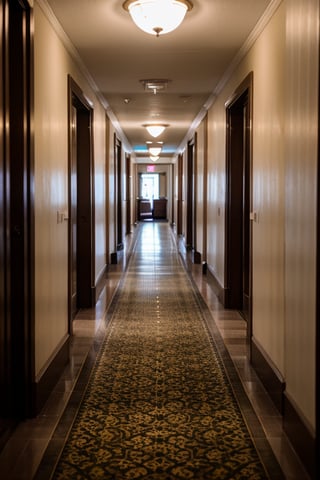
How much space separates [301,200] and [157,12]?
195cm

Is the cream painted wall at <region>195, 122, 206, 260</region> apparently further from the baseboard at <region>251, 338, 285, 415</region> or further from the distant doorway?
the distant doorway

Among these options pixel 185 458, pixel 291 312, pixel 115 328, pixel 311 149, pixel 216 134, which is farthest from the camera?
pixel 216 134

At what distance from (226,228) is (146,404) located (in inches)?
144

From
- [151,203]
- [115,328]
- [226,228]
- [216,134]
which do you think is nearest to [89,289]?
[115,328]

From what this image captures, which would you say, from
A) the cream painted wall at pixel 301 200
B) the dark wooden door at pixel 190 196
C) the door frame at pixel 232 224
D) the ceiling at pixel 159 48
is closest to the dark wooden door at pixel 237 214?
the door frame at pixel 232 224

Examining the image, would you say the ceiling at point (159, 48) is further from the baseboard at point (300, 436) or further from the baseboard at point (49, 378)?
the baseboard at point (300, 436)

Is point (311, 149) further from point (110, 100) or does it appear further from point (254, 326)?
point (110, 100)

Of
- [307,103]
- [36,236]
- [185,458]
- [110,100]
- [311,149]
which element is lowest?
[185,458]

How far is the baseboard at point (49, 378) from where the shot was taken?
3.92m

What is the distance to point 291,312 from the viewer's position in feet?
11.7

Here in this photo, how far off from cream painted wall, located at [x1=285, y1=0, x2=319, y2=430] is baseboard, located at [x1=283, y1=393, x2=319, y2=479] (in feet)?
0.18

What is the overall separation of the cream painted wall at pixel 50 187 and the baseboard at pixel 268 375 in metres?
1.56

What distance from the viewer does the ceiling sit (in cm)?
472

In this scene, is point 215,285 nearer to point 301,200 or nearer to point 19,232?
point 19,232
